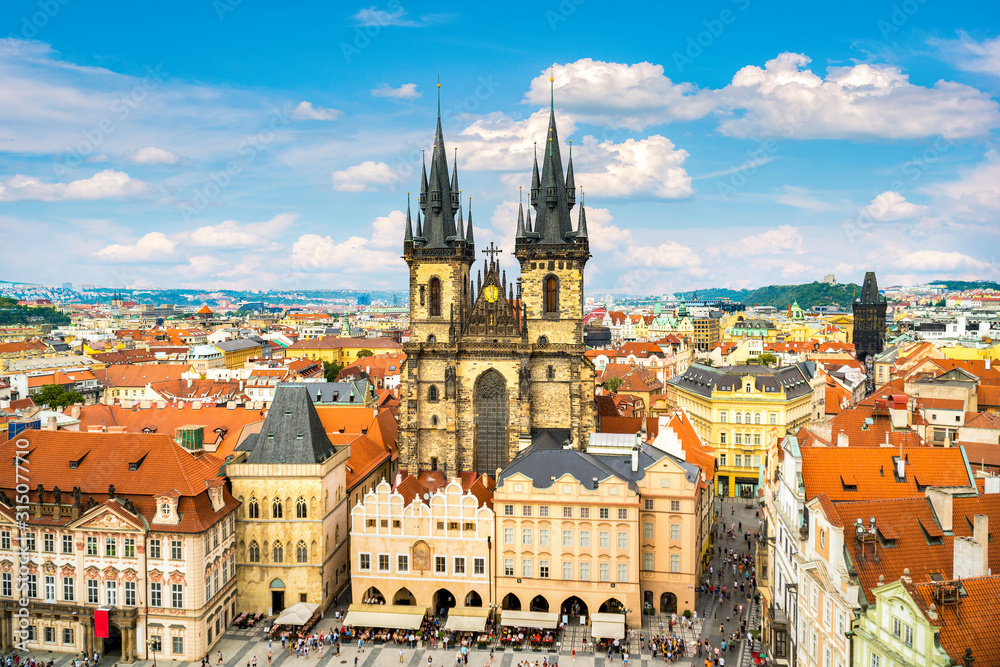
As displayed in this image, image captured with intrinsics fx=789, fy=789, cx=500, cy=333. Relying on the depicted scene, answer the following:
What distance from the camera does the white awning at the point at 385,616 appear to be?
5928 centimetres

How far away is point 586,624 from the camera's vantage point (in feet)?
201

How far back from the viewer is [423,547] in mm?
62625

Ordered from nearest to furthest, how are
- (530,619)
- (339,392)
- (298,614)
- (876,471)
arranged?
(876,471) → (530,619) → (298,614) → (339,392)

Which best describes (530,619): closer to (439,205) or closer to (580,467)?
(580,467)

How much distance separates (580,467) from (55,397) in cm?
10829

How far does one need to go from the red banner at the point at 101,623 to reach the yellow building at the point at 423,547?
17.7m

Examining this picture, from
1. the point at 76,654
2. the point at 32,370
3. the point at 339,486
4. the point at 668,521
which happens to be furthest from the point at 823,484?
the point at 32,370

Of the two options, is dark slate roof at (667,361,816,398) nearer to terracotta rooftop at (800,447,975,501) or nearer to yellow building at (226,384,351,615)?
terracotta rooftop at (800,447,975,501)

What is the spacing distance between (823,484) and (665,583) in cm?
1825

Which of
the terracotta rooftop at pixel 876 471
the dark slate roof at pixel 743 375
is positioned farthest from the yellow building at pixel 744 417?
the terracotta rooftop at pixel 876 471

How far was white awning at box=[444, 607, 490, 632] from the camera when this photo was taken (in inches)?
2303

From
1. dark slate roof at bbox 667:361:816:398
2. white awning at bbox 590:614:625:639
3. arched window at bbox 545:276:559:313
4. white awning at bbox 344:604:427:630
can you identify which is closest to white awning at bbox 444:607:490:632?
white awning at bbox 344:604:427:630

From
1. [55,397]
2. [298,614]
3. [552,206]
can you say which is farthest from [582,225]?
[55,397]

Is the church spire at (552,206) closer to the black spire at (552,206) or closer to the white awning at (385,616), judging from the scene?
the black spire at (552,206)
